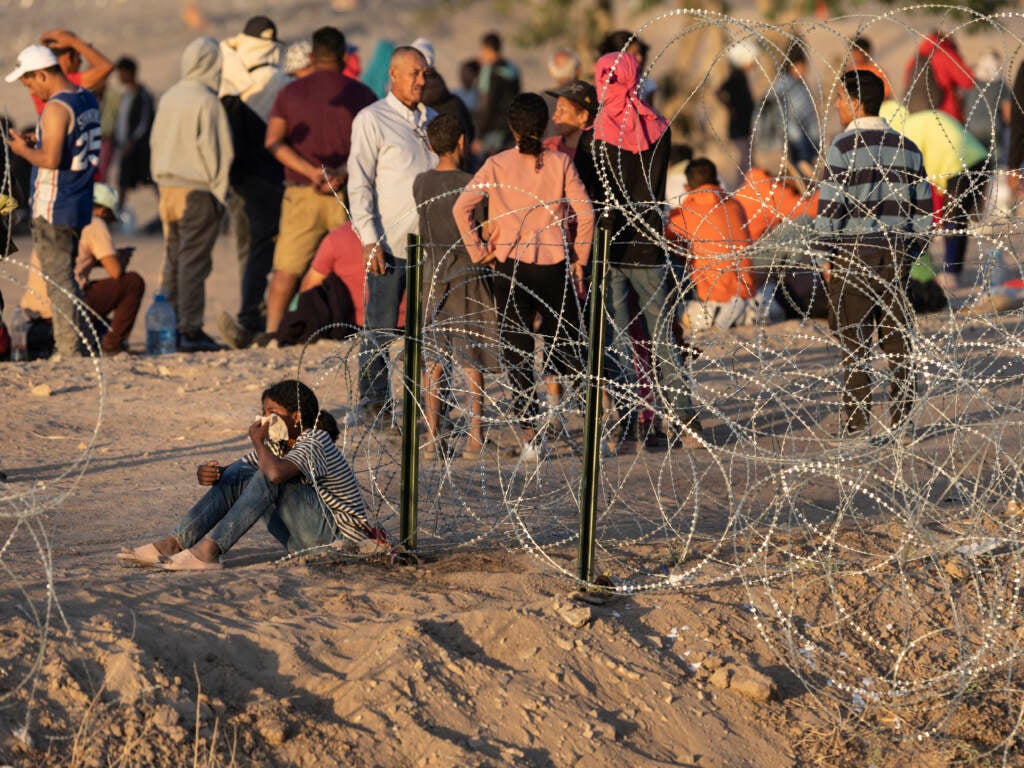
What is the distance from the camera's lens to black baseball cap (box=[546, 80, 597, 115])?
273 inches

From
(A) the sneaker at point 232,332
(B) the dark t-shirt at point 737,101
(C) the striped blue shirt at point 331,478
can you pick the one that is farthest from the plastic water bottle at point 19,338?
(B) the dark t-shirt at point 737,101

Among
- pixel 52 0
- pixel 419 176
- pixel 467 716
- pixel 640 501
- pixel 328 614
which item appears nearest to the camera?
pixel 467 716

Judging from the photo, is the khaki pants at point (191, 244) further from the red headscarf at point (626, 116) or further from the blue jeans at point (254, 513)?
the blue jeans at point (254, 513)

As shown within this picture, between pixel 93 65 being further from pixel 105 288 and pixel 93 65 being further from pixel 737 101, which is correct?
pixel 737 101

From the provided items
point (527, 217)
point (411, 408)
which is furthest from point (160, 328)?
point (411, 408)

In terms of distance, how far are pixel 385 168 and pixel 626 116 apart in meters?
1.32

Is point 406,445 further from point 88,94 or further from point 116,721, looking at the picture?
point 88,94

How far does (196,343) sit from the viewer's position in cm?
996

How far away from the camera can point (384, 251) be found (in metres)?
7.43

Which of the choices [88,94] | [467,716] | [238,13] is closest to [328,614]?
[467,716]

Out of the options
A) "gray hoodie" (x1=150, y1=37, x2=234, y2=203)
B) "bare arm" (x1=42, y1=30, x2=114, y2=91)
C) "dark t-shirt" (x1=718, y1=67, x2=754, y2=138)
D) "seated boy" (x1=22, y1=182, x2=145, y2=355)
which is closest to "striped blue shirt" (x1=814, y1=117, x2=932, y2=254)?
A: "gray hoodie" (x1=150, y1=37, x2=234, y2=203)

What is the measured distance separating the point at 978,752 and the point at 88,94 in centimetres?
623

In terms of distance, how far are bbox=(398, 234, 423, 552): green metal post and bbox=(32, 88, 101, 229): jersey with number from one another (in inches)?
149

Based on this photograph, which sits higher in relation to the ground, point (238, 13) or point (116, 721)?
point (238, 13)
